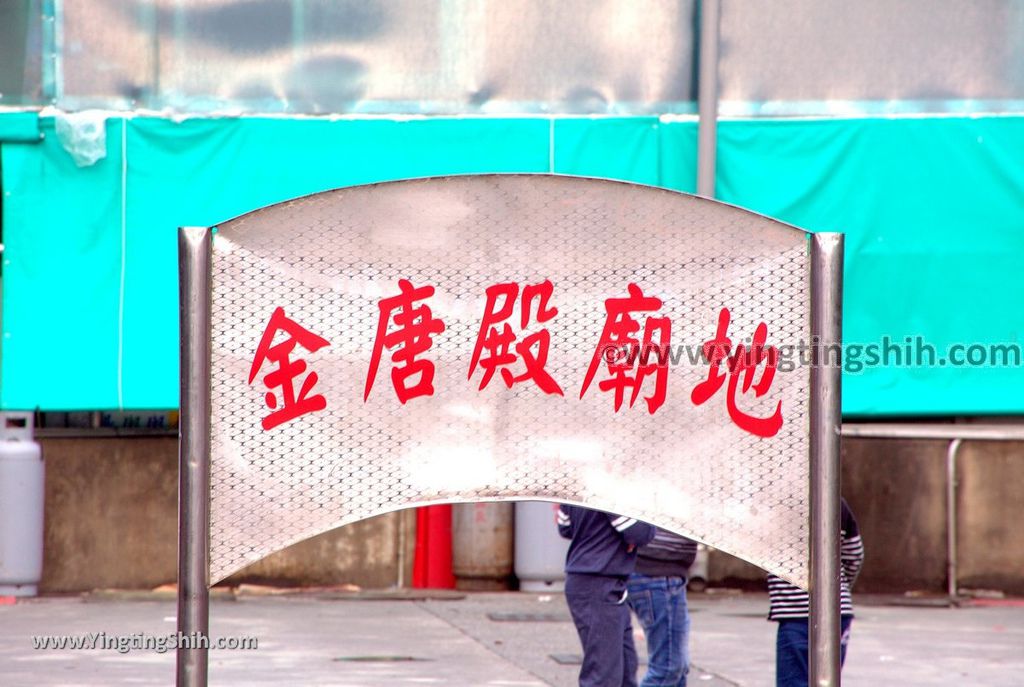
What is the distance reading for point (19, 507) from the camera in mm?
11781

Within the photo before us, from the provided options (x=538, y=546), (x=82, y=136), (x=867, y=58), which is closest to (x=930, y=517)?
(x=538, y=546)

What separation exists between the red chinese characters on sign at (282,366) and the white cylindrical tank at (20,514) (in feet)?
26.5

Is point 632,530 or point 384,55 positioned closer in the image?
point 632,530

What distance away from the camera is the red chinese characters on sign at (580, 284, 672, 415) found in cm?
441

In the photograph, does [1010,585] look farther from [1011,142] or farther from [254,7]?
[254,7]

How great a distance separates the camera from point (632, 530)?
6.39 m

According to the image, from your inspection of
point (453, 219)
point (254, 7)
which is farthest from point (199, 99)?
point (453, 219)

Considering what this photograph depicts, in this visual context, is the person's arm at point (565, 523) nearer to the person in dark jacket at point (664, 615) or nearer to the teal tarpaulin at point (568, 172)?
the person in dark jacket at point (664, 615)

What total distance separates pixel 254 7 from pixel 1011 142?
237 inches

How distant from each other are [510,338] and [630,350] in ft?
1.11

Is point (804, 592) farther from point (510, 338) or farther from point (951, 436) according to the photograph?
point (951, 436)

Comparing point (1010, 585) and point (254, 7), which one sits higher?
point (254, 7)

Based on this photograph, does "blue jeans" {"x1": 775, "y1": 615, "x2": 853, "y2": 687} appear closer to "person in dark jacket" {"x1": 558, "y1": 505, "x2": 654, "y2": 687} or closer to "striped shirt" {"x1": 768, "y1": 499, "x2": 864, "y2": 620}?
"striped shirt" {"x1": 768, "y1": 499, "x2": 864, "y2": 620}
